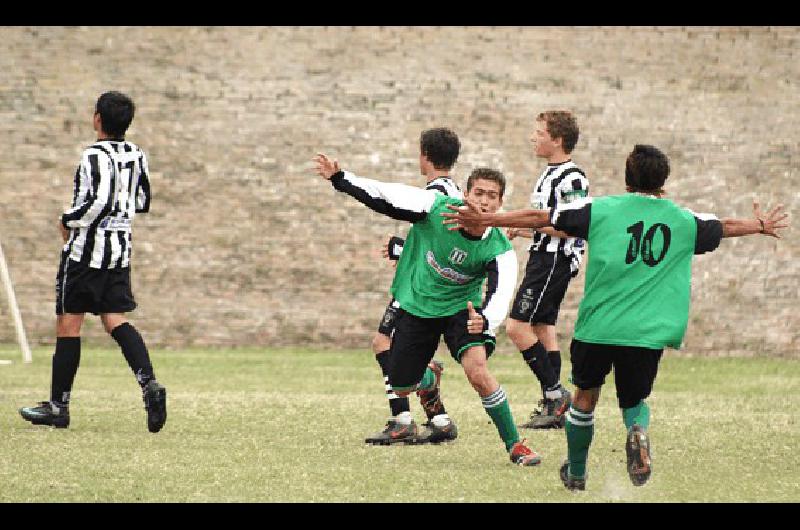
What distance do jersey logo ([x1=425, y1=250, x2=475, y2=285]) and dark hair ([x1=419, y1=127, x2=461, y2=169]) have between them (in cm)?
94

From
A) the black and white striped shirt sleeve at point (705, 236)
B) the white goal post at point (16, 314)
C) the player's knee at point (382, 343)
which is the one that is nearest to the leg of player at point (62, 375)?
the player's knee at point (382, 343)

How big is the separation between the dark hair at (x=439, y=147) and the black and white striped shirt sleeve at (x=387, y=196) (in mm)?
843

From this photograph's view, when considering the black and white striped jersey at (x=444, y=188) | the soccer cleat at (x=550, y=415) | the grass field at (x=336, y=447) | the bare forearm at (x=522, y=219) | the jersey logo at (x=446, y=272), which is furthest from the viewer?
the soccer cleat at (x=550, y=415)

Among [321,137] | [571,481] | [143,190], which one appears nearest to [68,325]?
[143,190]

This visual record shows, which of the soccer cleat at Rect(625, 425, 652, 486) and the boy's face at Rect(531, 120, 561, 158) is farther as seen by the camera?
the boy's face at Rect(531, 120, 561, 158)

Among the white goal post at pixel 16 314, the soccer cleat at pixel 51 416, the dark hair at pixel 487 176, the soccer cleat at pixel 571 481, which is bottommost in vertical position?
the white goal post at pixel 16 314

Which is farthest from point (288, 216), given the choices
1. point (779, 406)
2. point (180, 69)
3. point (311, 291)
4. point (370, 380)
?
point (779, 406)

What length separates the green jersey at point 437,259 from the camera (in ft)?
26.7

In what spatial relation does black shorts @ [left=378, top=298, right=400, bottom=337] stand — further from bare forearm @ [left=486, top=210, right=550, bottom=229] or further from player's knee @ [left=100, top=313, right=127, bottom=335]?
bare forearm @ [left=486, top=210, right=550, bottom=229]

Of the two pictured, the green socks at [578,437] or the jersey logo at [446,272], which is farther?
the jersey logo at [446,272]

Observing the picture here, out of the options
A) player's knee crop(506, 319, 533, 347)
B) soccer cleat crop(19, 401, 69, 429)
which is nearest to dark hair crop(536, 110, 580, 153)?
player's knee crop(506, 319, 533, 347)

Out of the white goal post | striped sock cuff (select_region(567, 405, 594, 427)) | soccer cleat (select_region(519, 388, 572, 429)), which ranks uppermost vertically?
striped sock cuff (select_region(567, 405, 594, 427))

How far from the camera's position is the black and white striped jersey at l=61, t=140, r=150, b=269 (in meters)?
9.74

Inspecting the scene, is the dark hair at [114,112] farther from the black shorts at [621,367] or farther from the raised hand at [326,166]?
the black shorts at [621,367]
